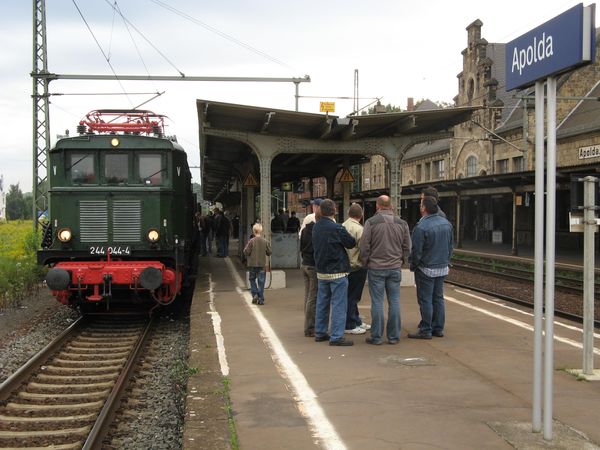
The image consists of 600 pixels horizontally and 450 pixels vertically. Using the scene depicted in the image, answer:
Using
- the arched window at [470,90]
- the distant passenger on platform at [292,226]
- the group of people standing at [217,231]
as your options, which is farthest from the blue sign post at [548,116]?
the arched window at [470,90]

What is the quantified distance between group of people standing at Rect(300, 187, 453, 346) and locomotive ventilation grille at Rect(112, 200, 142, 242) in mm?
3921

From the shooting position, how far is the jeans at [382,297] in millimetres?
7164

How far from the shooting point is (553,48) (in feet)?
13.2

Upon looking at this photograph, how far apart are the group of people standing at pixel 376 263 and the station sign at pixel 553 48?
9.67 feet

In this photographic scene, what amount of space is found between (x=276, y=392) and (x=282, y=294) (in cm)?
644

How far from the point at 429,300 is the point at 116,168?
6.05m

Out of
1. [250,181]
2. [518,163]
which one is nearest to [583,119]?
[518,163]

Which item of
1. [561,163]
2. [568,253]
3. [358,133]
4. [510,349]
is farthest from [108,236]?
[561,163]

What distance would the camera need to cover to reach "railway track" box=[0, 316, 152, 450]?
17.6 ft

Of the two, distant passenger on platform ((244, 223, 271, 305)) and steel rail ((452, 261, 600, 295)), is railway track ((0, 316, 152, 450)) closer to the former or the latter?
distant passenger on platform ((244, 223, 271, 305))

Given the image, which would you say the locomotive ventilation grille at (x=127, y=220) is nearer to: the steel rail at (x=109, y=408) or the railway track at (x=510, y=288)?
the steel rail at (x=109, y=408)

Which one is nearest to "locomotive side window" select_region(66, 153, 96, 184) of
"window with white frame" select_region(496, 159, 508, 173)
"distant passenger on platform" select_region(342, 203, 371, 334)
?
"distant passenger on platform" select_region(342, 203, 371, 334)

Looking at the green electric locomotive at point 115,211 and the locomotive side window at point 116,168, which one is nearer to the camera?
the green electric locomotive at point 115,211

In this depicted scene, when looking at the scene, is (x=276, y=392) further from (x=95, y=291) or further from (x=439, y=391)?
(x=95, y=291)
